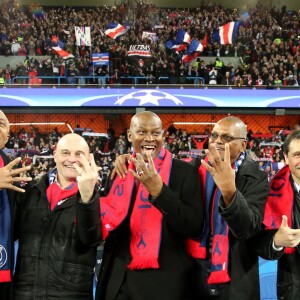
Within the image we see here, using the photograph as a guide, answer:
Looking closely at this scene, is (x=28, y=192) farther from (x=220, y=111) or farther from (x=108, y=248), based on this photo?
(x=220, y=111)

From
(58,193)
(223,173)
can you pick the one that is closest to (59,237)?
(58,193)

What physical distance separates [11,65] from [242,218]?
65.9 feet

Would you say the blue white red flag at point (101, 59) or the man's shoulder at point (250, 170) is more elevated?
the blue white red flag at point (101, 59)

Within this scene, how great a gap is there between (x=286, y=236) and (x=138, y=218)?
2.97 feet

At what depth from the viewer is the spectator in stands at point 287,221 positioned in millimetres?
3480

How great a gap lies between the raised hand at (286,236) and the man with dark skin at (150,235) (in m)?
0.48

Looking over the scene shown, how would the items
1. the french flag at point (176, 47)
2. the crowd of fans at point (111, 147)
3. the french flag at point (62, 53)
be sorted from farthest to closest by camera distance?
the french flag at point (176, 47) < the french flag at point (62, 53) < the crowd of fans at point (111, 147)

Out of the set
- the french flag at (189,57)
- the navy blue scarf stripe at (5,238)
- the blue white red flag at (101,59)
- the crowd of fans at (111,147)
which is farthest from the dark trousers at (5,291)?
the french flag at (189,57)

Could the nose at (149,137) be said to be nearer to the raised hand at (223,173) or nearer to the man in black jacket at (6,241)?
the raised hand at (223,173)

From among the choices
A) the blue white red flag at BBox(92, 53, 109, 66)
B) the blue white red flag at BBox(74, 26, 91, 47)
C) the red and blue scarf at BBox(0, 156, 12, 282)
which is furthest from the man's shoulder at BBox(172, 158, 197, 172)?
the blue white red flag at BBox(74, 26, 91, 47)

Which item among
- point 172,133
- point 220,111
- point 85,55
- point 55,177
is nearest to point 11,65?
point 85,55

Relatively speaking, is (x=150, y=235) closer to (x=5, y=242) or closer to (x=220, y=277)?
(x=220, y=277)

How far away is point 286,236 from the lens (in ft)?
10.8

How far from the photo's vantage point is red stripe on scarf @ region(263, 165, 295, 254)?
354 cm
